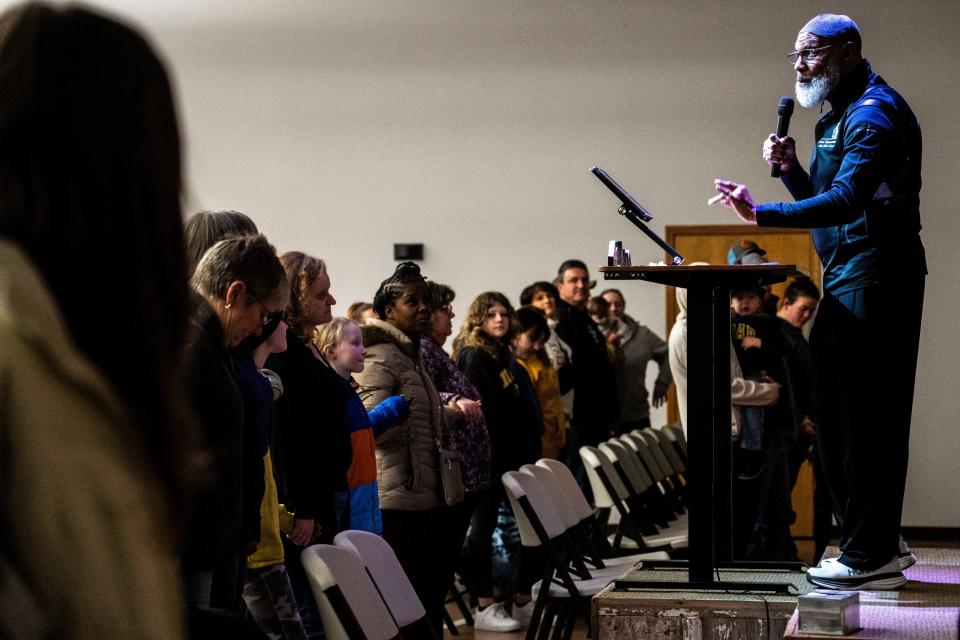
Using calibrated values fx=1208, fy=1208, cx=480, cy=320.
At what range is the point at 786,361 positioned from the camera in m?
6.50

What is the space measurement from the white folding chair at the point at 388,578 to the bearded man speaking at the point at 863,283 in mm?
1098

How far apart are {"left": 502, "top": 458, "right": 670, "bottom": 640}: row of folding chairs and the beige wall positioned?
5.25 m

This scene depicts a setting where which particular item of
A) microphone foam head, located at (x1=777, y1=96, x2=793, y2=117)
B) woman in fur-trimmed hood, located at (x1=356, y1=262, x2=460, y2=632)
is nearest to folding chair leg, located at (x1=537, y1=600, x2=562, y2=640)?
woman in fur-trimmed hood, located at (x1=356, y1=262, x2=460, y2=632)

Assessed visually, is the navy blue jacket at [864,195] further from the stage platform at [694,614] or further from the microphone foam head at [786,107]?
the stage platform at [694,614]

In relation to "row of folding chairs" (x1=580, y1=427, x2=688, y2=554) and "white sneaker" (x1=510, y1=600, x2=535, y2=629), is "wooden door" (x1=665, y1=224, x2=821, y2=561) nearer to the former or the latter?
"row of folding chairs" (x1=580, y1=427, x2=688, y2=554)

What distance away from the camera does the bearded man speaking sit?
10.2 feet

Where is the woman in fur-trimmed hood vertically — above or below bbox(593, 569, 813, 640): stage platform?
above

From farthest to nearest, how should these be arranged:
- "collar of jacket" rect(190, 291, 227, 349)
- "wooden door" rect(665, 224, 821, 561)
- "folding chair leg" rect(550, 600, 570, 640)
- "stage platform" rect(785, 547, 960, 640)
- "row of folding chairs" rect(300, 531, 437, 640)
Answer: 1. "wooden door" rect(665, 224, 821, 561)
2. "folding chair leg" rect(550, 600, 570, 640)
3. "stage platform" rect(785, 547, 960, 640)
4. "row of folding chairs" rect(300, 531, 437, 640)
5. "collar of jacket" rect(190, 291, 227, 349)

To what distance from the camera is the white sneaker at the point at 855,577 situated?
3207mm

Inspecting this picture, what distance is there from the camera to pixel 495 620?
5.72m

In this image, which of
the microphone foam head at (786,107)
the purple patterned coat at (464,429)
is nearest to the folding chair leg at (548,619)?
the purple patterned coat at (464,429)

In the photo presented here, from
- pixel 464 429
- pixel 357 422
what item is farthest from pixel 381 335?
pixel 357 422

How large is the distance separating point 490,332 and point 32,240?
5.25 metres

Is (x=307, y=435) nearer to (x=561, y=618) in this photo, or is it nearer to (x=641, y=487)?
(x=561, y=618)
